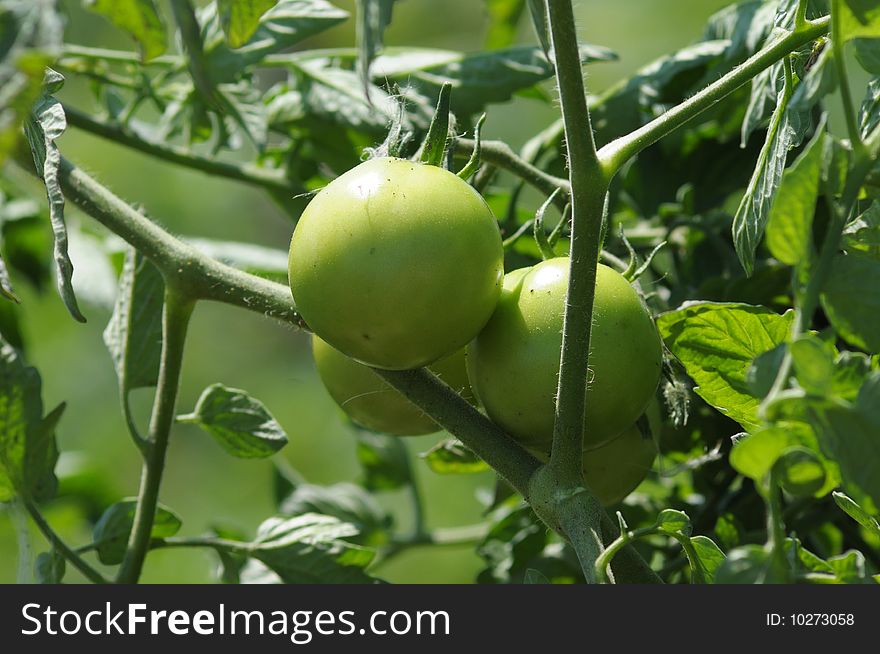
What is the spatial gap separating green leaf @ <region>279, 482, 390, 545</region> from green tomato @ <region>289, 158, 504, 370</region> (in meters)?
0.51

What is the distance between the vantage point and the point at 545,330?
2.00 ft

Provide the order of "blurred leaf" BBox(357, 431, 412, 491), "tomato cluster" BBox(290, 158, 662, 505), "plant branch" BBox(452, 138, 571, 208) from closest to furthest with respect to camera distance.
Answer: "tomato cluster" BBox(290, 158, 662, 505) → "plant branch" BBox(452, 138, 571, 208) → "blurred leaf" BBox(357, 431, 412, 491)

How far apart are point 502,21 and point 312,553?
0.67 metres

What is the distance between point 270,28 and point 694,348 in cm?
49

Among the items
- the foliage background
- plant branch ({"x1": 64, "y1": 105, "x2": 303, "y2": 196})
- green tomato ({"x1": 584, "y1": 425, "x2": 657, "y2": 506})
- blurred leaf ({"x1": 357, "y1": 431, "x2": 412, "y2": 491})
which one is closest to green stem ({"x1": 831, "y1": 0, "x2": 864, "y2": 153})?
green tomato ({"x1": 584, "y1": 425, "x2": 657, "y2": 506})

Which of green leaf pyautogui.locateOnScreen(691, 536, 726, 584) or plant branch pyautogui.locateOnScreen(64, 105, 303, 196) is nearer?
green leaf pyautogui.locateOnScreen(691, 536, 726, 584)

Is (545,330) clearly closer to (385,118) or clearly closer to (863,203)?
(863,203)

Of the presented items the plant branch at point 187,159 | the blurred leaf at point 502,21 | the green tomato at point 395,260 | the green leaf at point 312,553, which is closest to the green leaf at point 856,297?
the green tomato at point 395,260

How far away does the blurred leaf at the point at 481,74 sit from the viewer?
2.95ft

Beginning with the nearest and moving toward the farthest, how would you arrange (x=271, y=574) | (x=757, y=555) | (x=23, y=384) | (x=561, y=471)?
1. (x=757, y=555)
2. (x=561, y=471)
3. (x=23, y=384)
4. (x=271, y=574)

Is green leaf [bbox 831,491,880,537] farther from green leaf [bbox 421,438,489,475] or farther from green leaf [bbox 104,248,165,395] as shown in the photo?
green leaf [bbox 104,248,165,395]

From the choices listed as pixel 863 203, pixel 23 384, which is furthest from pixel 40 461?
pixel 863 203

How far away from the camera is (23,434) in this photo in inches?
28.2

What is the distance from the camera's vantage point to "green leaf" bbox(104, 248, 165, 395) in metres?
0.77
